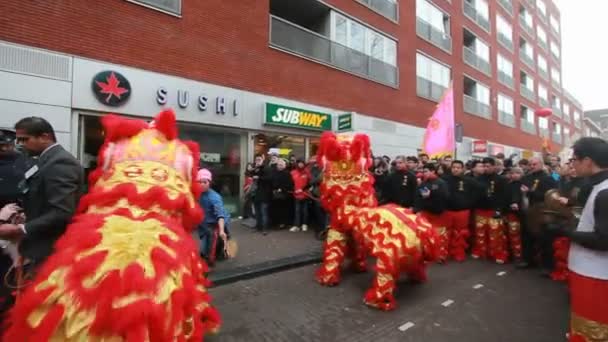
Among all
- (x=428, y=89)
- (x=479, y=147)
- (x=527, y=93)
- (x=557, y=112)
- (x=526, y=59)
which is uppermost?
(x=526, y=59)

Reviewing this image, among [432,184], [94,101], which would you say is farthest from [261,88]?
[432,184]

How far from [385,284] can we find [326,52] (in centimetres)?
960

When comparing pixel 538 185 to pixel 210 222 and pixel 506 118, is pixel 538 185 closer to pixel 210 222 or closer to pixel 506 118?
pixel 210 222

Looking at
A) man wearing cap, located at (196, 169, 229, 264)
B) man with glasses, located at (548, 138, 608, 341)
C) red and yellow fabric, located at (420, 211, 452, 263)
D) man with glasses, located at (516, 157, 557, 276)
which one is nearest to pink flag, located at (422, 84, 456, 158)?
man with glasses, located at (516, 157, 557, 276)

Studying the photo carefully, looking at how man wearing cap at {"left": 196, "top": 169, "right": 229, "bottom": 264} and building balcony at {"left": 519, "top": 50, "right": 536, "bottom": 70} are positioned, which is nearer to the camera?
man wearing cap at {"left": 196, "top": 169, "right": 229, "bottom": 264}

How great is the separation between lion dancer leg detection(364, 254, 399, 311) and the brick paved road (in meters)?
0.11

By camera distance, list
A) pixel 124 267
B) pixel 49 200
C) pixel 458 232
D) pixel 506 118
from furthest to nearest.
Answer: pixel 506 118 < pixel 458 232 < pixel 49 200 < pixel 124 267

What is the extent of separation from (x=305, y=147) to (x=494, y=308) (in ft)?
26.1

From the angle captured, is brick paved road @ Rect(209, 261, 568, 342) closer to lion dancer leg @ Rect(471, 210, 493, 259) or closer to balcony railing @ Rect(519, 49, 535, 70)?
lion dancer leg @ Rect(471, 210, 493, 259)

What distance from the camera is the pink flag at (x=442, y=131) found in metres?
8.72

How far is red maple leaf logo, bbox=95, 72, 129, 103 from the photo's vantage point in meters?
6.95

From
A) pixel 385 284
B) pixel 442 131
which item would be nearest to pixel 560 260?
pixel 385 284

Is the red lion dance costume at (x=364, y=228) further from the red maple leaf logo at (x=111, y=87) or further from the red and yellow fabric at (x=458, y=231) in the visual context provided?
the red maple leaf logo at (x=111, y=87)

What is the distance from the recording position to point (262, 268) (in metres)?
5.01
